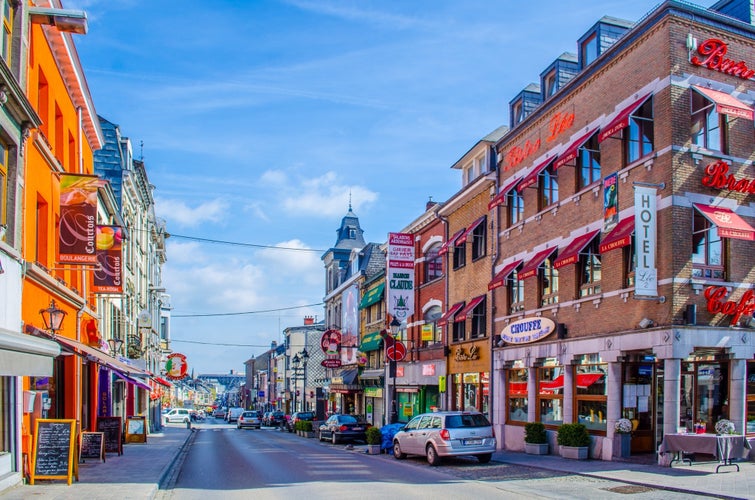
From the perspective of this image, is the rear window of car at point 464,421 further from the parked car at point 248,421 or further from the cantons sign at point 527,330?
the parked car at point 248,421

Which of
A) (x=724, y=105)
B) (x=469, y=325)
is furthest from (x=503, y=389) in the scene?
(x=724, y=105)

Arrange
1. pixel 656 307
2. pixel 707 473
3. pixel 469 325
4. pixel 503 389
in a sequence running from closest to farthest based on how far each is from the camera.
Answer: pixel 707 473
pixel 656 307
pixel 503 389
pixel 469 325

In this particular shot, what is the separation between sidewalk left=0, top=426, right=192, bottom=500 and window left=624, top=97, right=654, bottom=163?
14.1 metres

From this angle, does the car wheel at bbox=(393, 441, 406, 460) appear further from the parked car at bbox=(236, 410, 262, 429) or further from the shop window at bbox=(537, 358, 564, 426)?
the parked car at bbox=(236, 410, 262, 429)

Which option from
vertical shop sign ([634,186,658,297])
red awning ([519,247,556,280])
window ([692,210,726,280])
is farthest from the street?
red awning ([519,247,556,280])

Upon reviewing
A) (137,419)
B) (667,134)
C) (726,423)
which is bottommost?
(137,419)

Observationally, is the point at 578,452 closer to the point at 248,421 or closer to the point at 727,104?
the point at 727,104

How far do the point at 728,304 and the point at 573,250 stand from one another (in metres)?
4.64

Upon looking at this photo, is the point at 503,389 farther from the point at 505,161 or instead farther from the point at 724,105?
the point at 724,105

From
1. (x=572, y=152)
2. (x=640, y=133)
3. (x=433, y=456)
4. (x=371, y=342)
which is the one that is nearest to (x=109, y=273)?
(x=433, y=456)

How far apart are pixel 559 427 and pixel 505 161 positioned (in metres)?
10.3

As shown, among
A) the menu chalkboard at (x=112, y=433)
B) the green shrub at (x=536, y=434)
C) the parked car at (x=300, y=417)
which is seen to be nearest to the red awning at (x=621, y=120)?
the green shrub at (x=536, y=434)

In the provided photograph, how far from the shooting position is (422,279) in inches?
1479

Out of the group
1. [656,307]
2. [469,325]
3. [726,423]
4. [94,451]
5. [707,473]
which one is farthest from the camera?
[469,325]
